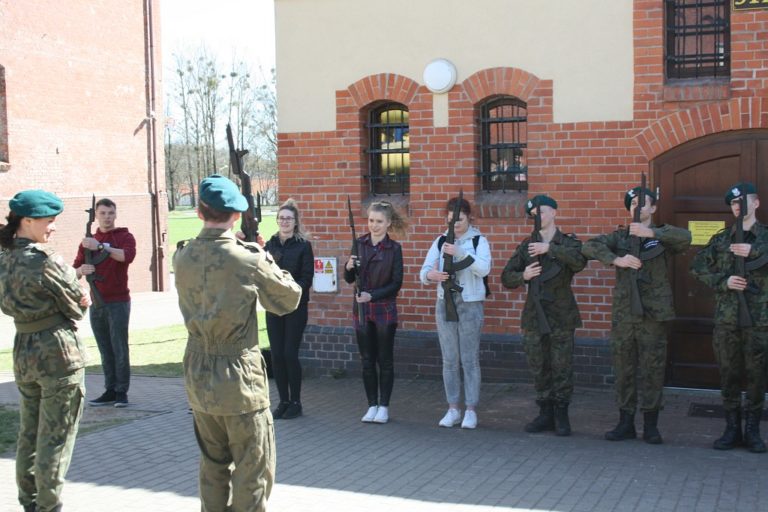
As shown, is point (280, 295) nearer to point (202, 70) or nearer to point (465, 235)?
point (465, 235)

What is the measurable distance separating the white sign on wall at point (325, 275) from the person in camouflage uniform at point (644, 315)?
3.75 meters

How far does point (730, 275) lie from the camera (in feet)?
24.8

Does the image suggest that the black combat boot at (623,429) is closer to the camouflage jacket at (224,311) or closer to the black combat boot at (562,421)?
the black combat boot at (562,421)

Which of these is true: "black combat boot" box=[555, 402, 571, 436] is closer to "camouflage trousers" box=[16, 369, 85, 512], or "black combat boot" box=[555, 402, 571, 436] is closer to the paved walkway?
the paved walkway

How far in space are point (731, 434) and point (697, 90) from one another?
11.2 ft

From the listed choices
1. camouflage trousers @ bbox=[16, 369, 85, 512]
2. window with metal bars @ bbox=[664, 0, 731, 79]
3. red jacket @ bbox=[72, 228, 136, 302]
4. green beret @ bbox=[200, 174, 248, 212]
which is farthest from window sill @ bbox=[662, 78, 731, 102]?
camouflage trousers @ bbox=[16, 369, 85, 512]

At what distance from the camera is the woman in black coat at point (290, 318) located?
29.3 ft

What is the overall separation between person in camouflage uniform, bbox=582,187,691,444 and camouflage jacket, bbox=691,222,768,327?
0.24 m

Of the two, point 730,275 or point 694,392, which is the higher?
point 730,275

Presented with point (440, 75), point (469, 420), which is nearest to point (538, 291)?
point (469, 420)

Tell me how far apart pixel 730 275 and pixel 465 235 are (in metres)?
2.27

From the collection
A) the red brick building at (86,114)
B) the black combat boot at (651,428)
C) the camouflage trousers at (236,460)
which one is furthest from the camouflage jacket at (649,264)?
the red brick building at (86,114)

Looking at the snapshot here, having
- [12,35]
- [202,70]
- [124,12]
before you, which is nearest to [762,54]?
[12,35]

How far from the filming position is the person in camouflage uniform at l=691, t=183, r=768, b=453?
7461mm
